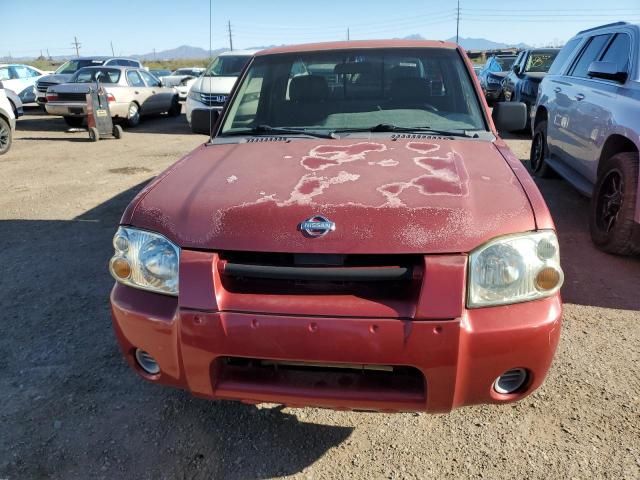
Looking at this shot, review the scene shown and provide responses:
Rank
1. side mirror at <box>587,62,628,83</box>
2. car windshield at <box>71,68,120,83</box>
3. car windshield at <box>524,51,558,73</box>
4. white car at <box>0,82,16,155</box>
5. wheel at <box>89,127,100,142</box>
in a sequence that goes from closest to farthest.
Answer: side mirror at <box>587,62,628,83</box> < white car at <box>0,82,16,155</box> < car windshield at <box>524,51,558,73</box> < wheel at <box>89,127,100,142</box> < car windshield at <box>71,68,120,83</box>

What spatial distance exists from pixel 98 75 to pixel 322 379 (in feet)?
45.0

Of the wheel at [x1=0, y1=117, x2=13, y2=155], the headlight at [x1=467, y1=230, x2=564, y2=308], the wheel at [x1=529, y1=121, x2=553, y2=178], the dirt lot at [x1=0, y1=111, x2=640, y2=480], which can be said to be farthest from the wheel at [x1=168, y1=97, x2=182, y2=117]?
the headlight at [x1=467, y1=230, x2=564, y2=308]

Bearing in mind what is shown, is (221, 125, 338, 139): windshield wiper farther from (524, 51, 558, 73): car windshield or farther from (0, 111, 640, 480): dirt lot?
(524, 51, 558, 73): car windshield

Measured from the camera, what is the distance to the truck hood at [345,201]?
1.87 meters

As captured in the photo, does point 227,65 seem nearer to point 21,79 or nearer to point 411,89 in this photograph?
point 21,79

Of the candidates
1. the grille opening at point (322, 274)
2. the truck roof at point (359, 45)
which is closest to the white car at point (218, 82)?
the truck roof at point (359, 45)

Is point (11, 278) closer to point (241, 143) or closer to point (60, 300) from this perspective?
point (60, 300)

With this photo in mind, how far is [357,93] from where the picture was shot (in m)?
3.30

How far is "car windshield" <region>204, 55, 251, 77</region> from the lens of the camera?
12.1 metres

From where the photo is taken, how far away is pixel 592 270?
13.6 ft

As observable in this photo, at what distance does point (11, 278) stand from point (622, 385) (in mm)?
4548

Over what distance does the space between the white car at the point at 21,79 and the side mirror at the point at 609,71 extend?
16.0 m

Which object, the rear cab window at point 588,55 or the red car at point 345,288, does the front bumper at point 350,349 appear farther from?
the rear cab window at point 588,55

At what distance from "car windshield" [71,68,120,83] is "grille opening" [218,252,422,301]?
13.1 metres
